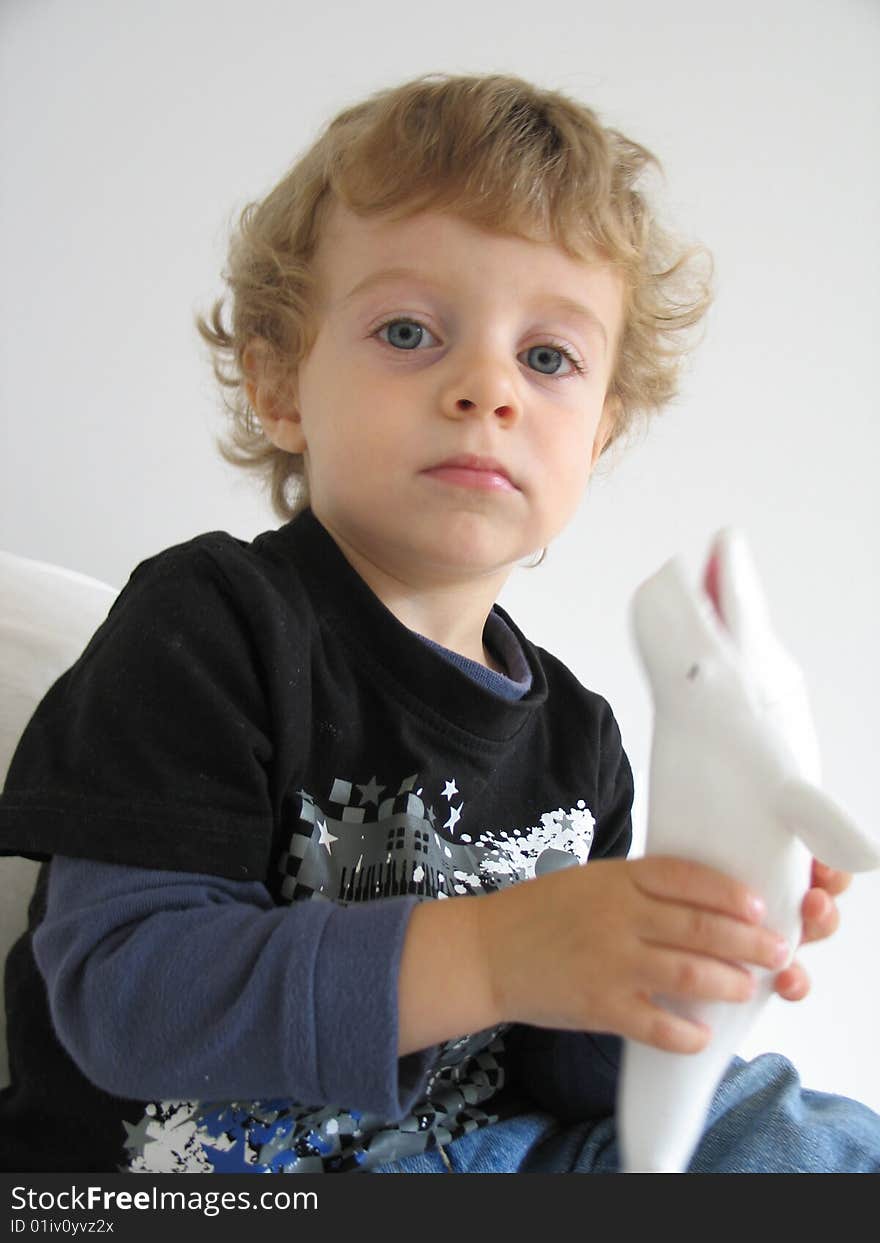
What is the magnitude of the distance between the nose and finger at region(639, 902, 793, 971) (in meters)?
0.33

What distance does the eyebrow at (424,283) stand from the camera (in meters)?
0.72

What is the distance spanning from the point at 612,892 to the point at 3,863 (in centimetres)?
50

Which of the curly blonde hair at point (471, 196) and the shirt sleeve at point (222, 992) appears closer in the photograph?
the shirt sleeve at point (222, 992)

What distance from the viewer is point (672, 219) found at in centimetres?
119

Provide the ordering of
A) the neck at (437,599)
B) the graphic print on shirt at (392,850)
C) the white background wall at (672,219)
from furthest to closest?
the white background wall at (672,219) → the neck at (437,599) → the graphic print on shirt at (392,850)

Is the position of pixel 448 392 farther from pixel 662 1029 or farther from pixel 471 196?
pixel 662 1029

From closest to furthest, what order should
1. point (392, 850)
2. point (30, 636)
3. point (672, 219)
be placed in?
point (392, 850)
point (30, 636)
point (672, 219)

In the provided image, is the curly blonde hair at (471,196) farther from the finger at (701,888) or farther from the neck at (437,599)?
the finger at (701,888)

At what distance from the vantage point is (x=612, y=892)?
484mm

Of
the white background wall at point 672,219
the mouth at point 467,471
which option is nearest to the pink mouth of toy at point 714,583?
the mouth at point 467,471

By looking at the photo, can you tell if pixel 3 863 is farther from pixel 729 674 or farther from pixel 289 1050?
pixel 729 674

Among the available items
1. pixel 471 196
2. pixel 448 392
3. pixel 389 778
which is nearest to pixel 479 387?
pixel 448 392

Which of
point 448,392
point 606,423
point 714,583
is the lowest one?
point 714,583

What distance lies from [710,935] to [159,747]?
0.27 meters
